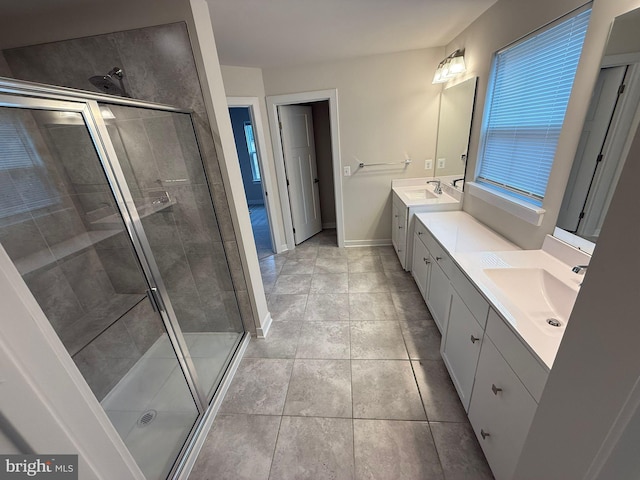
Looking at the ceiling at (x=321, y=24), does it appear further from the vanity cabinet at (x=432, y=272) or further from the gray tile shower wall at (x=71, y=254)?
the vanity cabinet at (x=432, y=272)

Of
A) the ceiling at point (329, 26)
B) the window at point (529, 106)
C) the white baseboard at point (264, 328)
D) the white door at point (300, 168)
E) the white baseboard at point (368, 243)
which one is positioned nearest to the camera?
the window at point (529, 106)

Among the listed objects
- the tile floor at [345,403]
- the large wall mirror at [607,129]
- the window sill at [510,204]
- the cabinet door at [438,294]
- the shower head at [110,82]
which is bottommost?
the tile floor at [345,403]

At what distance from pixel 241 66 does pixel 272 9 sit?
4.81 feet

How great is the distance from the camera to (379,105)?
3.13 m

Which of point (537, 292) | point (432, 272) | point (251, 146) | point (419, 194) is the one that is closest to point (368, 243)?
point (419, 194)

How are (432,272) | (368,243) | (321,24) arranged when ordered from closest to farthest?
(321,24), (432,272), (368,243)

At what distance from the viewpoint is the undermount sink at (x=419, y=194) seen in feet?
10.1

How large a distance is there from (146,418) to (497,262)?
2374mm

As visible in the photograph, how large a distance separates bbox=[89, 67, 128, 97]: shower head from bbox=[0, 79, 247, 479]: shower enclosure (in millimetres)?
248

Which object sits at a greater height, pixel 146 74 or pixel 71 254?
pixel 146 74

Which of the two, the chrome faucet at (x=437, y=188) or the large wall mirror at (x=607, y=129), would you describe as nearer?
the large wall mirror at (x=607, y=129)

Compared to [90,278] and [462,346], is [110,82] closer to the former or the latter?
[90,278]

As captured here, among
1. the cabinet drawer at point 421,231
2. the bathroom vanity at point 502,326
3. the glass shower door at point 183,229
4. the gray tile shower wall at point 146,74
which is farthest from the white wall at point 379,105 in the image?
the glass shower door at point 183,229

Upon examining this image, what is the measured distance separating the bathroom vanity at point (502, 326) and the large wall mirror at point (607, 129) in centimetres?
24
